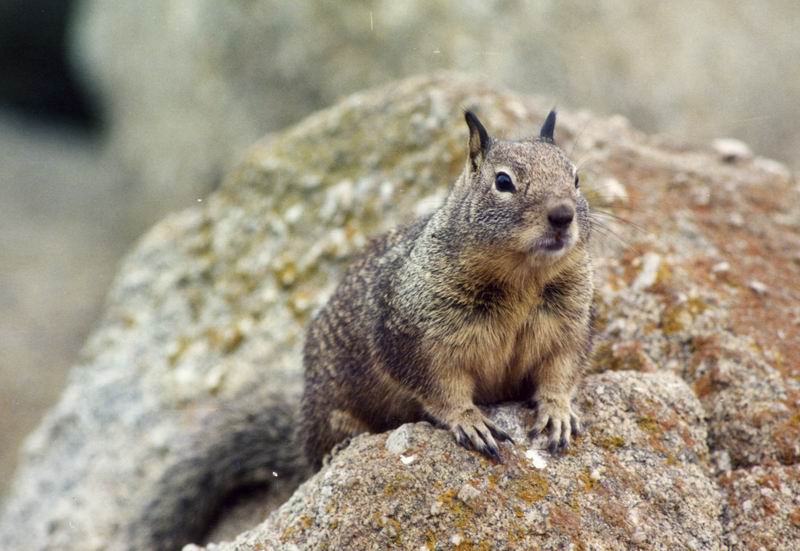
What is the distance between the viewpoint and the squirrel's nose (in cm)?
307

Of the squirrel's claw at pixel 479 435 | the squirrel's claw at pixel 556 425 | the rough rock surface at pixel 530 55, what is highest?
the rough rock surface at pixel 530 55

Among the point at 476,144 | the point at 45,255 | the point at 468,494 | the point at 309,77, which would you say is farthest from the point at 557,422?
the point at 45,255

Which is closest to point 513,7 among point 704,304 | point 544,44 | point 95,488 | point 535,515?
point 544,44

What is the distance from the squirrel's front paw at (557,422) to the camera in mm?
3160

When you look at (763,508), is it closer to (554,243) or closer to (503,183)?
(554,243)

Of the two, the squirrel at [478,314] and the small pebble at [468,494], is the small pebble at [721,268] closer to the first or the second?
the squirrel at [478,314]

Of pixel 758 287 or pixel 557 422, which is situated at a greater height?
pixel 758 287

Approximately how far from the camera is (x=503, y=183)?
10.9 ft

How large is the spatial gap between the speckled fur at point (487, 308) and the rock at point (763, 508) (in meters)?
0.65

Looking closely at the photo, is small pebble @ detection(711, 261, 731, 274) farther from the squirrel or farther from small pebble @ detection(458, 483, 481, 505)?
small pebble @ detection(458, 483, 481, 505)

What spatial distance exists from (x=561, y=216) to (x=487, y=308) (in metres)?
0.53

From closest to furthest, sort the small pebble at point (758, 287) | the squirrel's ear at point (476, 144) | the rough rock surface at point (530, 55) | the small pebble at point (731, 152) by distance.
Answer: the squirrel's ear at point (476, 144) < the small pebble at point (758, 287) < the small pebble at point (731, 152) < the rough rock surface at point (530, 55)

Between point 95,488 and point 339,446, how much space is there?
2168 millimetres

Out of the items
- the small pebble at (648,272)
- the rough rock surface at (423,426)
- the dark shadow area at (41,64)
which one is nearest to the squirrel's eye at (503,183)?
the rough rock surface at (423,426)
